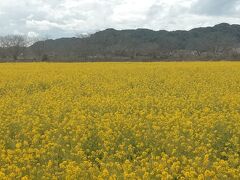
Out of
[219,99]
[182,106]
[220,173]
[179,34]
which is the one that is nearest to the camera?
[220,173]

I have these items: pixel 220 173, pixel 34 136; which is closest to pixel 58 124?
pixel 34 136

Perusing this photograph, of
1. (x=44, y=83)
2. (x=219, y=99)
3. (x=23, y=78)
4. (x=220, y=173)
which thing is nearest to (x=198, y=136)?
(x=220, y=173)

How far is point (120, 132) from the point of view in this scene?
8.79 m

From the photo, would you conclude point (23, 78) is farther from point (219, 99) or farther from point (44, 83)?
point (219, 99)

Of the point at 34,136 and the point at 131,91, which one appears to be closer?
the point at 34,136

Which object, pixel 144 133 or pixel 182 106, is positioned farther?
pixel 182 106

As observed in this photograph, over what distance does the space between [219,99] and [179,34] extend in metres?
112

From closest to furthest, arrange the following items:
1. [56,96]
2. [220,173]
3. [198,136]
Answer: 1. [220,173]
2. [198,136]
3. [56,96]

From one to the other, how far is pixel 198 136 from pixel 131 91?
6850 millimetres

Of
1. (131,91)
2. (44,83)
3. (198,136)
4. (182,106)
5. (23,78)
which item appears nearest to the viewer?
(198,136)

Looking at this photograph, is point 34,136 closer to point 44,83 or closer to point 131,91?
point 131,91

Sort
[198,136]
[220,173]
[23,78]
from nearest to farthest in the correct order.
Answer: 1. [220,173]
2. [198,136]
3. [23,78]

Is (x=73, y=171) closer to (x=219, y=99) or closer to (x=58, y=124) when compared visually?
(x=58, y=124)

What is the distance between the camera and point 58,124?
32.6 ft
